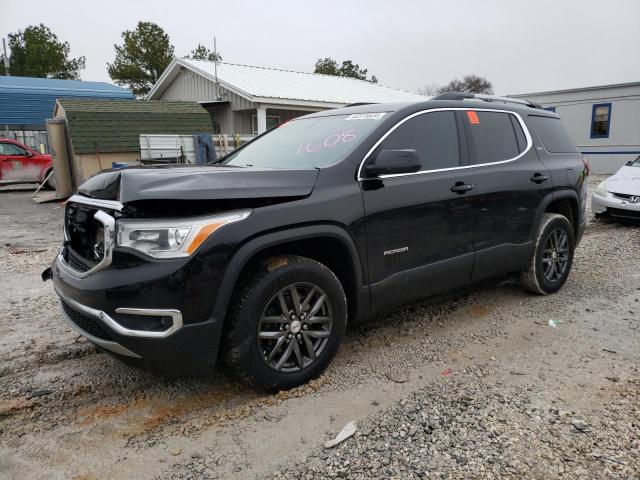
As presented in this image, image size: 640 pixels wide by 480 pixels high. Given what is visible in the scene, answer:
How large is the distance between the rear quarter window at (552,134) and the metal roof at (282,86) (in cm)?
1152

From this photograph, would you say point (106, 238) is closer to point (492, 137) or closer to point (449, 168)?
point (449, 168)

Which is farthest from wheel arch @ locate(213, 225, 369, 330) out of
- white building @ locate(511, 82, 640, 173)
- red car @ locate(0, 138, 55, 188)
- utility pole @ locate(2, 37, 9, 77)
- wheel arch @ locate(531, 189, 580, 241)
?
utility pole @ locate(2, 37, 9, 77)

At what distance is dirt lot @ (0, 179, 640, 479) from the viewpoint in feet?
8.20

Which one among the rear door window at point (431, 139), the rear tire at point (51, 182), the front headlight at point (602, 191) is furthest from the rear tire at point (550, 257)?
the rear tire at point (51, 182)

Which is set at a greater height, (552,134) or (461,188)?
(552,134)

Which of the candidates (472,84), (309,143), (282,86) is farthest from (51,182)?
(472,84)

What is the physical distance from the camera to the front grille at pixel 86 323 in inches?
108

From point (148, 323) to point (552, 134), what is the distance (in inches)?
170

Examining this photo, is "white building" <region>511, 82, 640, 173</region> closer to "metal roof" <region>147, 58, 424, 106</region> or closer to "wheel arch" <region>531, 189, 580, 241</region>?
"metal roof" <region>147, 58, 424, 106</region>

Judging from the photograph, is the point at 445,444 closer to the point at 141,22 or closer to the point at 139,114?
the point at 139,114

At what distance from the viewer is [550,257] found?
16.4 feet

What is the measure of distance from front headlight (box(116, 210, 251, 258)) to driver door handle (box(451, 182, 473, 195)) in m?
2.08

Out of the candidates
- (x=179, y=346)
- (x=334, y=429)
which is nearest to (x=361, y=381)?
(x=334, y=429)

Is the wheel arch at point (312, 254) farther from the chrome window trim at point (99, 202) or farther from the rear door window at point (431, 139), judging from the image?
the rear door window at point (431, 139)
